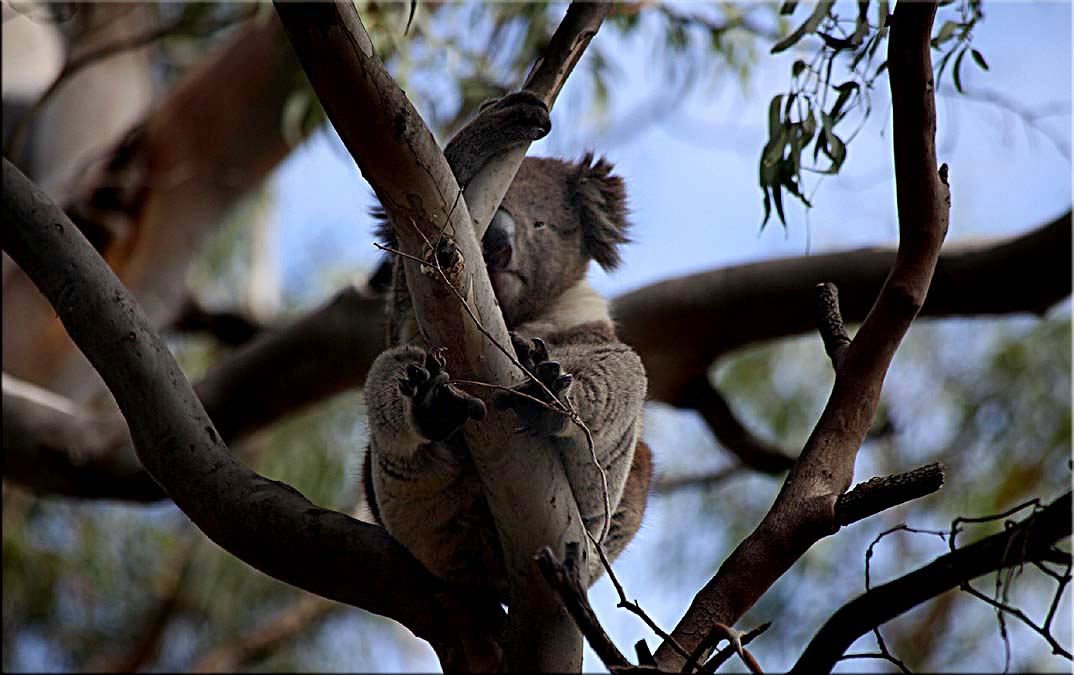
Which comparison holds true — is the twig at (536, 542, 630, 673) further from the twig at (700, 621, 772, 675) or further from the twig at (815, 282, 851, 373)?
the twig at (815, 282, 851, 373)

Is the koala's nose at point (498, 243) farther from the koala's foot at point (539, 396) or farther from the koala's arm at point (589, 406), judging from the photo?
the koala's foot at point (539, 396)

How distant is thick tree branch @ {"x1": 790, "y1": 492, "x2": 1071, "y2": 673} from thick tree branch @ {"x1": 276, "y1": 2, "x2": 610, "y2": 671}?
0.46 m

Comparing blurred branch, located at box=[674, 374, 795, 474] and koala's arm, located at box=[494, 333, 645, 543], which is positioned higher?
blurred branch, located at box=[674, 374, 795, 474]

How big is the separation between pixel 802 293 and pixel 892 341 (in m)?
1.65

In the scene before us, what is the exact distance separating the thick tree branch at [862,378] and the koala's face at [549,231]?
72 centimetres

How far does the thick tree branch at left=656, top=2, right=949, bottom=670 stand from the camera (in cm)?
177

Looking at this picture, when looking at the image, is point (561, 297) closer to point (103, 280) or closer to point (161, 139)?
point (103, 280)

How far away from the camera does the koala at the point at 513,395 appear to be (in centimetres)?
174

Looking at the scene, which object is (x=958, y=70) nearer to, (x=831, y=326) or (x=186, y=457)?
(x=831, y=326)

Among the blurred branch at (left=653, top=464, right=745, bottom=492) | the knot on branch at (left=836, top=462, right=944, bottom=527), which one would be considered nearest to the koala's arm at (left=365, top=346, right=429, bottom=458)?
the knot on branch at (left=836, top=462, right=944, bottom=527)

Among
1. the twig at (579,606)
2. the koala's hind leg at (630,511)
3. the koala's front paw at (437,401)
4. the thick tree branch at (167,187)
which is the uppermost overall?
the thick tree branch at (167,187)

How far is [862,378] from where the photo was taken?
193 cm

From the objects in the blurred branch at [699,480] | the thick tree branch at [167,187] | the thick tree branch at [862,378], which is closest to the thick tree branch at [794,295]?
the blurred branch at [699,480]

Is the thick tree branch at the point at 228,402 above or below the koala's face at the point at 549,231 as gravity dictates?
above
